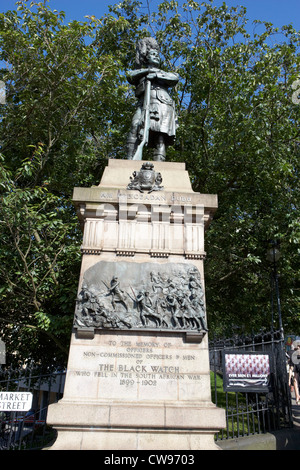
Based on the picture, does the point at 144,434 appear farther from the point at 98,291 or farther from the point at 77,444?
the point at 98,291

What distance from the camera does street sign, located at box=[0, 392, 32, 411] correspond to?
612 centimetres

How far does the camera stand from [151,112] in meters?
9.04

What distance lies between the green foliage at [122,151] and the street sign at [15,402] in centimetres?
348

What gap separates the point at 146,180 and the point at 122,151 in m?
8.98

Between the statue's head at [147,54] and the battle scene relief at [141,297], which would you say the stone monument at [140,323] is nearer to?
the battle scene relief at [141,297]

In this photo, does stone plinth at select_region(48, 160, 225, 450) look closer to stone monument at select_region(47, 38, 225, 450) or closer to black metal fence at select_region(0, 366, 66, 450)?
stone monument at select_region(47, 38, 225, 450)

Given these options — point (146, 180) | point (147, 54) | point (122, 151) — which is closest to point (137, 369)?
point (146, 180)

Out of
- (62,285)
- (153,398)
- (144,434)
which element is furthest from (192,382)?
(62,285)

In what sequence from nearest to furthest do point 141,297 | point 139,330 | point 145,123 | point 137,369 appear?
point 137,369
point 139,330
point 141,297
point 145,123

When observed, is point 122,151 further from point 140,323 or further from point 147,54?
point 140,323

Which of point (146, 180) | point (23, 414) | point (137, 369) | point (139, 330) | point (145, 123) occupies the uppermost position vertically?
point (145, 123)

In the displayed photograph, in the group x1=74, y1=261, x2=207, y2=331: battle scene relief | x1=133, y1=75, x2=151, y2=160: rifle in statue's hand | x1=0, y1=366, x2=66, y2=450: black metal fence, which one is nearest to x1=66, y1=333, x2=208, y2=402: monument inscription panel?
x1=74, y1=261, x2=207, y2=331: battle scene relief

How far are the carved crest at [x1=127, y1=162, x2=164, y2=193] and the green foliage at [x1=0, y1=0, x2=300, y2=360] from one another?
10.3 ft
